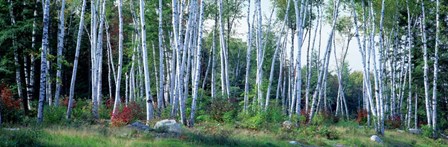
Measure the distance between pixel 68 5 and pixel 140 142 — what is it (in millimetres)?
20933

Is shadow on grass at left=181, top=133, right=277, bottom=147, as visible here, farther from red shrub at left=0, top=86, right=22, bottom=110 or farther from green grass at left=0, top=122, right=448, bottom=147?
red shrub at left=0, top=86, right=22, bottom=110

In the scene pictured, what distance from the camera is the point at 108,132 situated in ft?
40.8

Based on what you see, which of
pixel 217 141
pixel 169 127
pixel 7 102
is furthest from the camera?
pixel 7 102

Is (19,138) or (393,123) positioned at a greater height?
(19,138)

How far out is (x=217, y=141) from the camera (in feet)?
43.0

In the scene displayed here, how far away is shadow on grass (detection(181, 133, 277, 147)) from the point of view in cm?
1281

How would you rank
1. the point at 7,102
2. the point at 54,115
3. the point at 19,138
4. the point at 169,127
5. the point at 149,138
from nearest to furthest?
the point at 19,138
the point at 149,138
the point at 169,127
the point at 7,102
the point at 54,115

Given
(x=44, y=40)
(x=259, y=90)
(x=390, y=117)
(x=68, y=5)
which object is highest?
(x=68, y=5)

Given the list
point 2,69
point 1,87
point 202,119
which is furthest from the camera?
point 202,119

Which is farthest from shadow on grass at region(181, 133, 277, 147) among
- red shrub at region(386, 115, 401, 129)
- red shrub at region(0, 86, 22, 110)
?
red shrub at region(386, 115, 401, 129)

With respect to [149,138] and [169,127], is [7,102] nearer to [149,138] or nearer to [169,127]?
[169,127]

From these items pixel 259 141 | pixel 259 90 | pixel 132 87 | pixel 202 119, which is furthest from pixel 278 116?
pixel 132 87

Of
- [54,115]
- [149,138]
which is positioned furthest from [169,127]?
[54,115]

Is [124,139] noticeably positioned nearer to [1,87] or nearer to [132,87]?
[1,87]
